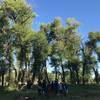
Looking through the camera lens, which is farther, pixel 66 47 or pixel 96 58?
pixel 96 58

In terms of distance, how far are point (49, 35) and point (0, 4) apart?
13.9 meters

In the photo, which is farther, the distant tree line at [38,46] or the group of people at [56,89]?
the distant tree line at [38,46]

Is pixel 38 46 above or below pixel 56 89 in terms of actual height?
above

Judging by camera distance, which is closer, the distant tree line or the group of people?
the group of people

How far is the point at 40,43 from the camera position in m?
62.2

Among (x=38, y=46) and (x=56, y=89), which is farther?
(x=38, y=46)

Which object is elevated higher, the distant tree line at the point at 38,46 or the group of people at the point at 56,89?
the distant tree line at the point at 38,46

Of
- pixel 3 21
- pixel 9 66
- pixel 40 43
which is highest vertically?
pixel 3 21

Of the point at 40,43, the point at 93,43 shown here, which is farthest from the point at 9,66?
the point at 93,43

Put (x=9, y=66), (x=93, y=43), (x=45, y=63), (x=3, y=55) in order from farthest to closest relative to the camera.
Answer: (x=93, y=43) < (x=45, y=63) < (x=9, y=66) < (x=3, y=55)

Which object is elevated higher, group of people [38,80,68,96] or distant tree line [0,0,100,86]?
distant tree line [0,0,100,86]

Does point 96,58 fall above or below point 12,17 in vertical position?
below

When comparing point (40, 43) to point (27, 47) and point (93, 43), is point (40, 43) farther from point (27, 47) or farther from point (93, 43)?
point (93, 43)

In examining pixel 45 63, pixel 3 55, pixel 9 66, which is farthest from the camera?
pixel 45 63
